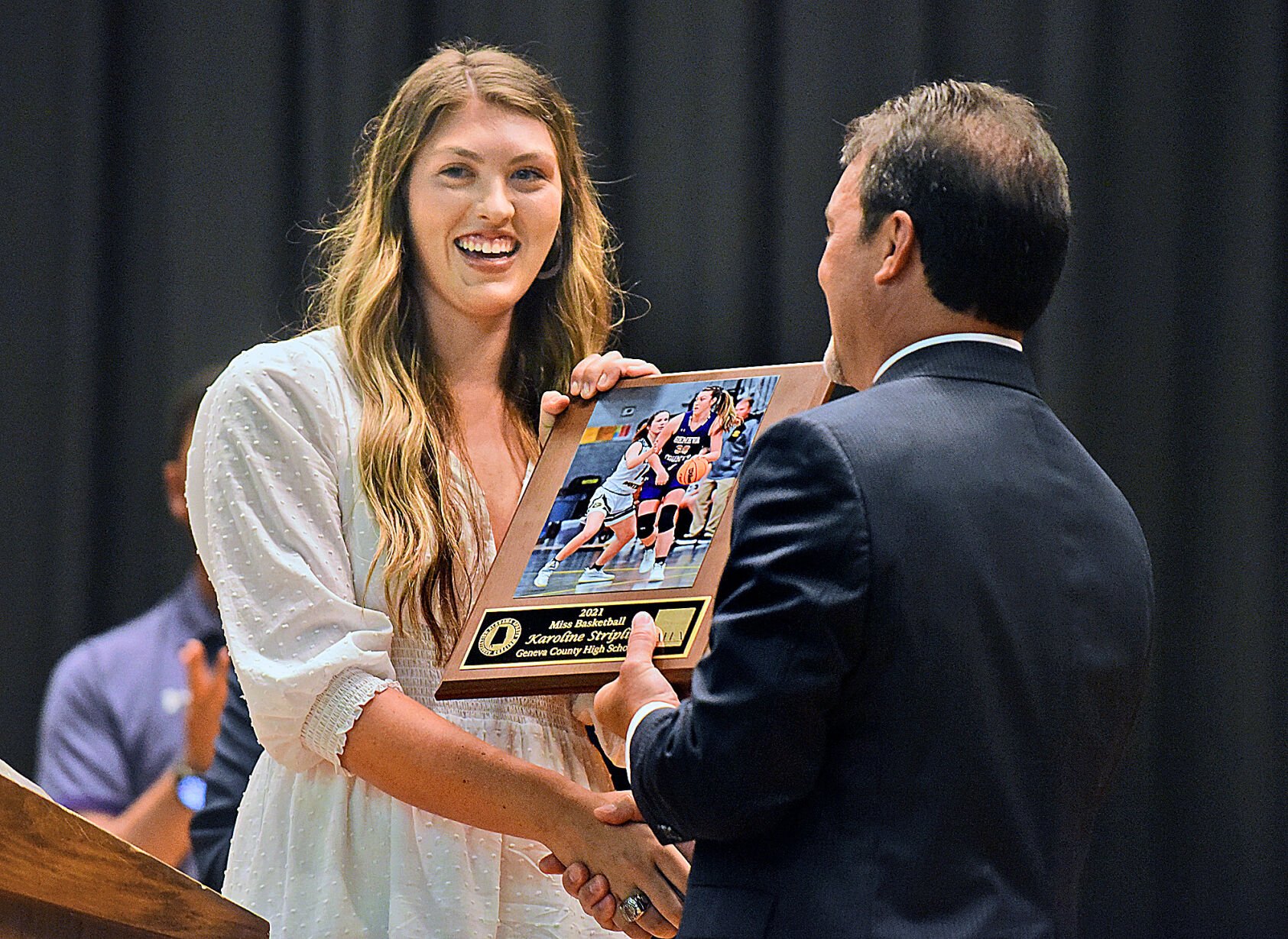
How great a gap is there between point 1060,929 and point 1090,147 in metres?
1.91

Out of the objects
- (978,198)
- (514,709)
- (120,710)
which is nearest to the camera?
(978,198)

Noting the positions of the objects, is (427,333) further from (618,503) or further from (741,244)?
(741,244)

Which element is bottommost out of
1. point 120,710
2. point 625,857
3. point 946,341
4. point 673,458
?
point 120,710

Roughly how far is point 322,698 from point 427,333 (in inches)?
20.3

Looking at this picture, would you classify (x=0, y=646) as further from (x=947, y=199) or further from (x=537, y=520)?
(x=947, y=199)

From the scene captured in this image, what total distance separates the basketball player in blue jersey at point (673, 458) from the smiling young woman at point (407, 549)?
0.50 feet

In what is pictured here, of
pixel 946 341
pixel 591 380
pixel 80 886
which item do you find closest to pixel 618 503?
pixel 591 380

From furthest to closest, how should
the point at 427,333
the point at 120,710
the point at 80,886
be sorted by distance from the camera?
the point at 120,710 < the point at 427,333 < the point at 80,886

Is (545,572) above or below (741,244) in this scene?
below

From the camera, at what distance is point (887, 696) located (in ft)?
4.61

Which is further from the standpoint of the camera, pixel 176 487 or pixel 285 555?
pixel 176 487

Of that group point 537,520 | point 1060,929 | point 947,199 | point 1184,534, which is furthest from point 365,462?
point 1184,534

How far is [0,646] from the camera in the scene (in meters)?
3.53

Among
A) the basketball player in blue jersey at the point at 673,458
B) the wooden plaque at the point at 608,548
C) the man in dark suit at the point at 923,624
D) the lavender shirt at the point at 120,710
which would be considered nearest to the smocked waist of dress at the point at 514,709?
the wooden plaque at the point at 608,548
